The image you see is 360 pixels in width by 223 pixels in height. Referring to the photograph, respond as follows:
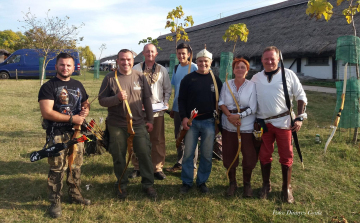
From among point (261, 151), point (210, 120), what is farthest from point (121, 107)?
point (261, 151)

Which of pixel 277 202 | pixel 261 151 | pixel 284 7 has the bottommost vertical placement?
pixel 277 202

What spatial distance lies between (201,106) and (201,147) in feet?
1.76

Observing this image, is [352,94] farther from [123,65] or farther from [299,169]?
[123,65]

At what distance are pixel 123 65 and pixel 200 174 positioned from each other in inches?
68.7

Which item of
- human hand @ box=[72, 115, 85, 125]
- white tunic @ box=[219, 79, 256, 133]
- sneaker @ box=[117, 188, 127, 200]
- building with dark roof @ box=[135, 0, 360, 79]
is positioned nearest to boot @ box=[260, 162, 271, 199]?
white tunic @ box=[219, 79, 256, 133]

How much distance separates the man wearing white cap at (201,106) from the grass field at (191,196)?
0.39 m

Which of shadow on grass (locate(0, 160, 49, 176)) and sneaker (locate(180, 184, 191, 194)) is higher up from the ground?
shadow on grass (locate(0, 160, 49, 176))

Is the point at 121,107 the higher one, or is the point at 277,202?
the point at 121,107

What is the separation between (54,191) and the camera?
3020mm

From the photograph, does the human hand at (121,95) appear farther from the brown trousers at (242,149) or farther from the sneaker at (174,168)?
the sneaker at (174,168)

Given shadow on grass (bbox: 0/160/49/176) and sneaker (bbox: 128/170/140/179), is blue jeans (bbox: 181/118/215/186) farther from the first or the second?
shadow on grass (bbox: 0/160/49/176)

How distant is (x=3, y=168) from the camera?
14.3ft

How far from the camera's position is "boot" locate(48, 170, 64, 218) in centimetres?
300

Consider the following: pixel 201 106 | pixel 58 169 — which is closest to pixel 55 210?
pixel 58 169
